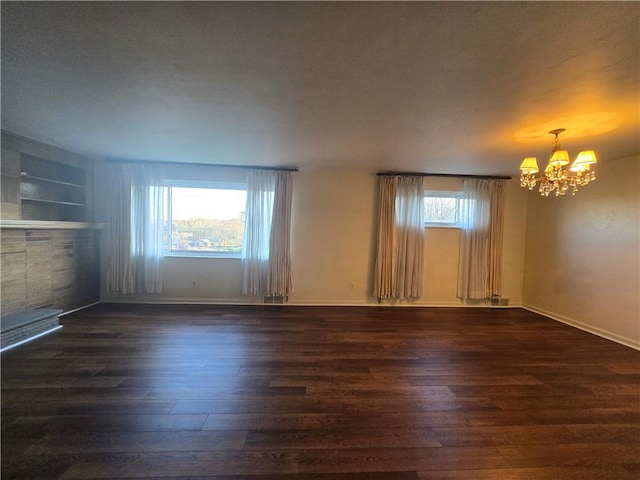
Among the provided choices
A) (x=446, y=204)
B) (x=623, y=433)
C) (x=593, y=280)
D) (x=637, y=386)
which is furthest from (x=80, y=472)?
(x=593, y=280)

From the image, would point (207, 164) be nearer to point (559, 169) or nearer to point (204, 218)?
point (204, 218)

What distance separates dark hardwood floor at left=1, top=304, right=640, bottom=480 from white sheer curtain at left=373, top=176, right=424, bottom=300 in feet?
4.09

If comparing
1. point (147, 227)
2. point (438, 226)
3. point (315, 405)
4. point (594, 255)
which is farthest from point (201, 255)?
point (594, 255)

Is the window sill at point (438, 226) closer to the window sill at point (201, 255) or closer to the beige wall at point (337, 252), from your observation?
the beige wall at point (337, 252)

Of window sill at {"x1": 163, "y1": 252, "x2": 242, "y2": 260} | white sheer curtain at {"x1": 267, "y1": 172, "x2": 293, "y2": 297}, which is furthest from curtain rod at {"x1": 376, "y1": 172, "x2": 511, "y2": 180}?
window sill at {"x1": 163, "y1": 252, "x2": 242, "y2": 260}

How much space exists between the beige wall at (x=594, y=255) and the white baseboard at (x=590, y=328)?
0.01 m

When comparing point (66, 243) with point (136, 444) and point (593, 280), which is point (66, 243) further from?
point (593, 280)

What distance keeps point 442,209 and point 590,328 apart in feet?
8.61

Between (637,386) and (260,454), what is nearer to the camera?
(260,454)

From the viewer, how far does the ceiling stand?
47.8 inches

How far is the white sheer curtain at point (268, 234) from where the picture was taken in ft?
14.4

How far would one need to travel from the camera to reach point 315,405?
198 centimetres

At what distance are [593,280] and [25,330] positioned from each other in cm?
712

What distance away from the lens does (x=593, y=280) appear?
12.0 feet
